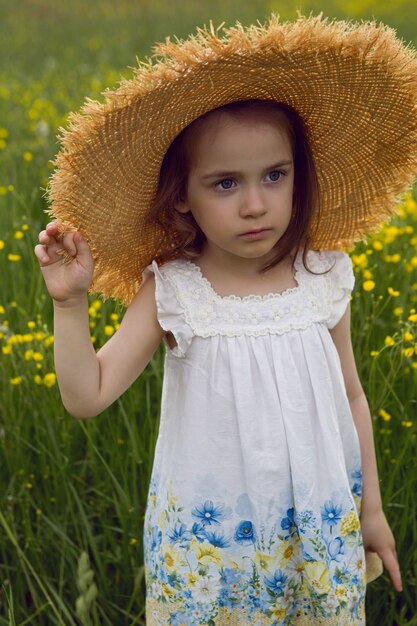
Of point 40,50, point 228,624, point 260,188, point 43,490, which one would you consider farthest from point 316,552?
point 40,50

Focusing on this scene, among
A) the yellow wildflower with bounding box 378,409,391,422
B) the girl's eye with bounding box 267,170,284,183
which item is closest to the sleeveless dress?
the girl's eye with bounding box 267,170,284,183

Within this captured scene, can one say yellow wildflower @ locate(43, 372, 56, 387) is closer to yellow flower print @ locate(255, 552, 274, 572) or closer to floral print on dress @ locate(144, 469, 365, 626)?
floral print on dress @ locate(144, 469, 365, 626)

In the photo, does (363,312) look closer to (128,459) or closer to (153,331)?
(128,459)

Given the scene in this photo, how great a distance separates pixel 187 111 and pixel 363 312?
1.28m

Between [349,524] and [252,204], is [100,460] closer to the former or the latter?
[349,524]

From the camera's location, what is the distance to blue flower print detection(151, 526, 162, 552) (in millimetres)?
1891

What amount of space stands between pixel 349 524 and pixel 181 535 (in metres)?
0.34

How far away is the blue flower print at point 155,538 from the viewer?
1891 millimetres

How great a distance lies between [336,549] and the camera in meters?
1.84

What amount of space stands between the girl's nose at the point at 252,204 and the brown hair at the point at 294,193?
0.48ft

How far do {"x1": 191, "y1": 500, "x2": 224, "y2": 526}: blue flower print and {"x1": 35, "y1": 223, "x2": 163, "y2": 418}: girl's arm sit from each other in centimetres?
29

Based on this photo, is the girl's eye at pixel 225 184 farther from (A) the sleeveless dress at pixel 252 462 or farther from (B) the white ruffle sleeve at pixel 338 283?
(B) the white ruffle sleeve at pixel 338 283

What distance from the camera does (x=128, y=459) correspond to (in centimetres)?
245

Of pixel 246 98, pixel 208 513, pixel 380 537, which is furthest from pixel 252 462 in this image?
pixel 246 98
